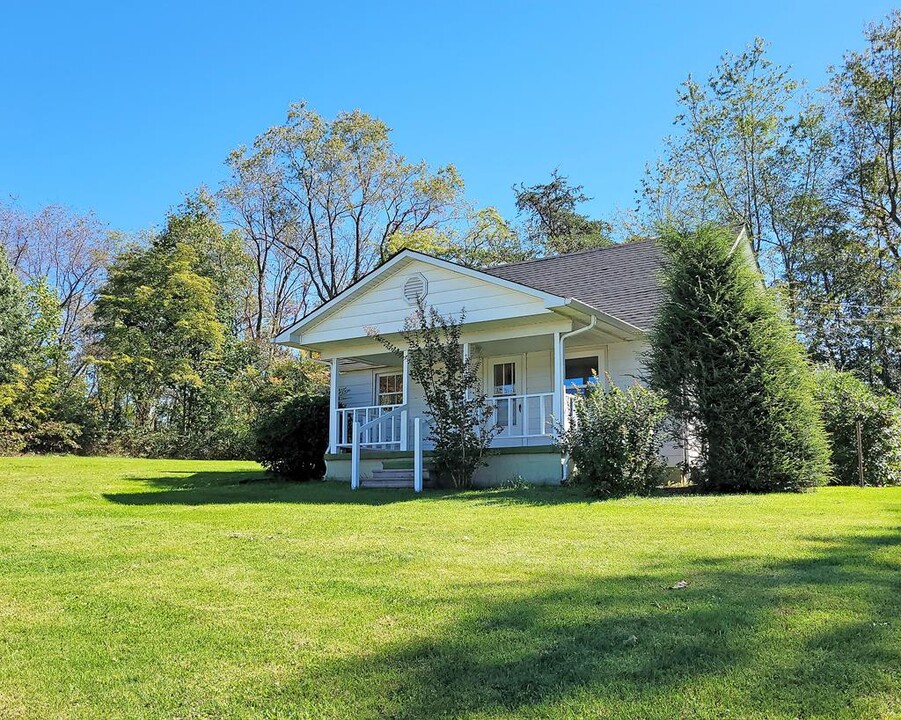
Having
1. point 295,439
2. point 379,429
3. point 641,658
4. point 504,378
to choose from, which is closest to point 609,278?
point 504,378

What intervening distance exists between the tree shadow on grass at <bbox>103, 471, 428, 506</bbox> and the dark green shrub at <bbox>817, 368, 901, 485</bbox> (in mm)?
7584

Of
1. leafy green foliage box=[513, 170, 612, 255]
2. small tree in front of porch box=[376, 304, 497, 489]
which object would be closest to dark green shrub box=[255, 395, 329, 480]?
small tree in front of porch box=[376, 304, 497, 489]

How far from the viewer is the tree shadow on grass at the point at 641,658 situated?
266cm

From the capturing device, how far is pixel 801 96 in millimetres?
25078

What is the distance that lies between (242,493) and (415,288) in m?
5.11

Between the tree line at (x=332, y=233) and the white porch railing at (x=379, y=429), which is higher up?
the tree line at (x=332, y=233)

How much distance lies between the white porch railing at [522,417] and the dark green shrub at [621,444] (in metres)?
2.49

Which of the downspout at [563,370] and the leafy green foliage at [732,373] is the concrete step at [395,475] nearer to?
the downspout at [563,370]

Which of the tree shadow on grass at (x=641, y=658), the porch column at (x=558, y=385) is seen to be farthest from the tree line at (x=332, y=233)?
the tree shadow on grass at (x=641, y=658)

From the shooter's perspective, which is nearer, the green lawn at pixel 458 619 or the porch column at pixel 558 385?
the green lawn at pixel 458 619

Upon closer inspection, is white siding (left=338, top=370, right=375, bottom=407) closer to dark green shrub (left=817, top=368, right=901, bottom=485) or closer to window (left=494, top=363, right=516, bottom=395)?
window (left=494, top=363, right=516, bottom=395)

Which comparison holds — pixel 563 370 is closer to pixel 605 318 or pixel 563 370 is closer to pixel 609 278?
pixel 605 318

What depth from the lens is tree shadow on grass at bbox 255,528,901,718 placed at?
2.66m

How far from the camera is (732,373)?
1041 centimetres
